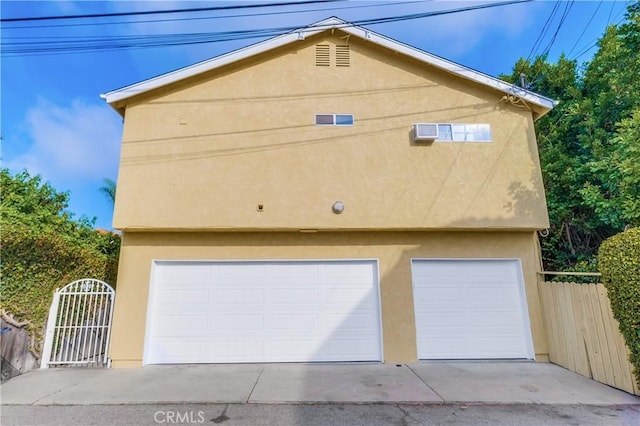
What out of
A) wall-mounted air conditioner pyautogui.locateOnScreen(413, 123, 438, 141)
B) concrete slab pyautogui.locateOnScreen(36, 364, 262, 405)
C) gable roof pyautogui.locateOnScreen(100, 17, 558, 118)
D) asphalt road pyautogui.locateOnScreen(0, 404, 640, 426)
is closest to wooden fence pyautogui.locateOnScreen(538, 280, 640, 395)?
asphalt road pyautogui.locateOnScreen(0, 404, 640, 426)

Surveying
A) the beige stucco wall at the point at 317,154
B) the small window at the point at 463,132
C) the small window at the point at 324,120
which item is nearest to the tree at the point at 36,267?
the beige stucco wall at the point at 317,154

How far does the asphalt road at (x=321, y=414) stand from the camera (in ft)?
14.2

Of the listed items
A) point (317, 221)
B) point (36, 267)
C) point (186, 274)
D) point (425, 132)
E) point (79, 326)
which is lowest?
point (79, 326)

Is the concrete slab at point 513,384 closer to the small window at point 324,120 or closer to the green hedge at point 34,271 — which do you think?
the small window at point 324,120

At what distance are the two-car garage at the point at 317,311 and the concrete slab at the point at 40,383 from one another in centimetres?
128

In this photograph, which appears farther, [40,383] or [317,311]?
[317,311]

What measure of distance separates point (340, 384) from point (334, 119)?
5988mm

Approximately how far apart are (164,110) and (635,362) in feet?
35.1

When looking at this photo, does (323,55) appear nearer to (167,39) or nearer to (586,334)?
(167,39)

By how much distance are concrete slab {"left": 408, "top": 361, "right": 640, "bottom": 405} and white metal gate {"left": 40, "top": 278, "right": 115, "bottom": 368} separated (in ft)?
23.4

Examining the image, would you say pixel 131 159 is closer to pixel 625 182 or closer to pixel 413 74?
pixel 413 74

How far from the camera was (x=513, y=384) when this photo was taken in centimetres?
582

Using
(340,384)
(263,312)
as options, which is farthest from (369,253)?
(340,384)

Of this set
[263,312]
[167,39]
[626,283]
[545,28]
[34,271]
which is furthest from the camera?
[545,28]
